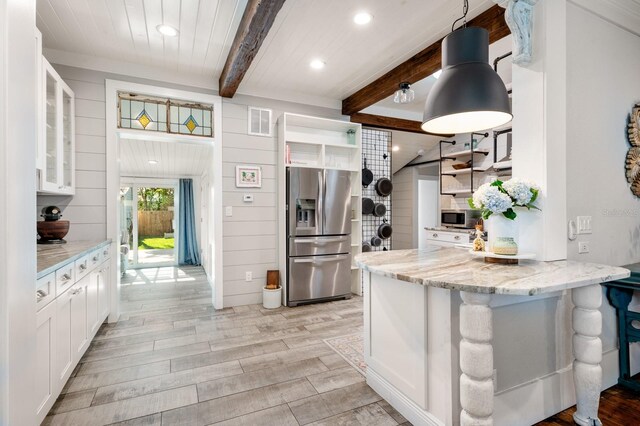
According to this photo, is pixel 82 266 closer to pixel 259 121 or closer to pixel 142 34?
pixel 142 34

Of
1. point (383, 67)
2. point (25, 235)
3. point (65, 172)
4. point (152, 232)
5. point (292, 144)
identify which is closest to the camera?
point (25, 235)

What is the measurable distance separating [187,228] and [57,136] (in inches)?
192

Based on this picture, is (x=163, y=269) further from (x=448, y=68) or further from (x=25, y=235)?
(x=448, y=68)

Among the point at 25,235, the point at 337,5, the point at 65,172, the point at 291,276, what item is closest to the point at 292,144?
the point at 291,276

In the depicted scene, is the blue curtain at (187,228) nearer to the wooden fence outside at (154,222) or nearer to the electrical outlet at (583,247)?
the wooden fence outside at (154,222)

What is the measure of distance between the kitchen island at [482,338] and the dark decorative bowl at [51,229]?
8.85ft

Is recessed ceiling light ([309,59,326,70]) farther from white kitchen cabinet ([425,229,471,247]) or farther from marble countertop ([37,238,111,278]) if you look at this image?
white kitchen cabinet ([425,229,471,247])

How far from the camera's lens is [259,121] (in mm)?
4016

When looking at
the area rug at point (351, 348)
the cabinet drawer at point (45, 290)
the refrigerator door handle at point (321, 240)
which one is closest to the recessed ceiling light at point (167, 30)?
the cabinet drawer at point (45, 290)

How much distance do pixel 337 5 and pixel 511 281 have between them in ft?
7.45

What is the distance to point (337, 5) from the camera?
7.82 feet

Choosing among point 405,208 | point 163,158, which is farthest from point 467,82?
point 405,208

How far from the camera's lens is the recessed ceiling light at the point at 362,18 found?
249 centimetres

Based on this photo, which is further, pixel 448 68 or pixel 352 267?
pixel 352 267
